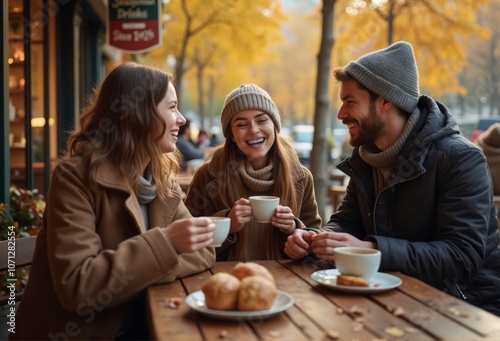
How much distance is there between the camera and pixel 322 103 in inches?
A: 333

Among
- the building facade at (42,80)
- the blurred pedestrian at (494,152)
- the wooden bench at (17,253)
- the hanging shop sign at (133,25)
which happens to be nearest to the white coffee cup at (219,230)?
the wooden bench at (17,253)

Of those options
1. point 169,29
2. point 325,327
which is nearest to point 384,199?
point 325,327

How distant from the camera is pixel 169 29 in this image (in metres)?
19.3

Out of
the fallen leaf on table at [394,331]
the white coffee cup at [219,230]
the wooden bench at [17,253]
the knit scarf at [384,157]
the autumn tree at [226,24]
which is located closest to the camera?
the fallen leaf on table at [394,331]

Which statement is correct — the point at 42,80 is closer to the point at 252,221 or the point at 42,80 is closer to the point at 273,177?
the point at 273,177

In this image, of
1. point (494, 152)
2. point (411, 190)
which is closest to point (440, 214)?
point (411, 190)

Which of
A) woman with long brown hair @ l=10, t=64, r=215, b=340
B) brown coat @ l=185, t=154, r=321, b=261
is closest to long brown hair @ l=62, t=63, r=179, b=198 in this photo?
woman with long brown hair @ l=10, t=64, r=215, b=340

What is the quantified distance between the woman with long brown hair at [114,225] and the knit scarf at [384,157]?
1032 millimetres

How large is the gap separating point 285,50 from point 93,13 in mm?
34944

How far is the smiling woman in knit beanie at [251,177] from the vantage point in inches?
152

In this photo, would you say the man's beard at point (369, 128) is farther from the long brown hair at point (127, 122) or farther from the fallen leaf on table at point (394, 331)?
the fallen leaf on table at point (394, 331)

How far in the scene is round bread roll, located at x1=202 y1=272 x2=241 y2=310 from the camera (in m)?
2.21

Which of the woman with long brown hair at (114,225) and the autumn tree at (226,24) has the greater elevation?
the autumn tree at (226,24)

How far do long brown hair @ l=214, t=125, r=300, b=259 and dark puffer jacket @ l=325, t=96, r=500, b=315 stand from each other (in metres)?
0.60
